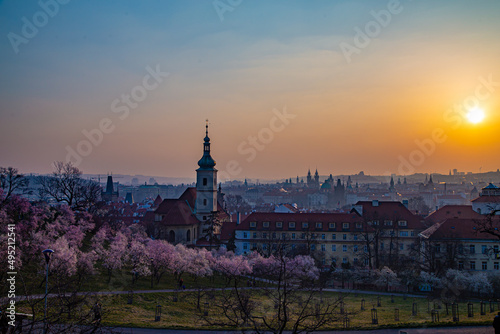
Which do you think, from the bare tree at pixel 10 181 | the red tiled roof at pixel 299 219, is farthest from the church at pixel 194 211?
the bare tree at pixel 10 181

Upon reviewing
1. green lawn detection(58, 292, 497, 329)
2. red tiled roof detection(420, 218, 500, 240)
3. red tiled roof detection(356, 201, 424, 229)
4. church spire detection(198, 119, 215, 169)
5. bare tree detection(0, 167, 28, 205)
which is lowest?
green lawn detection(58, 292, 497, 329)

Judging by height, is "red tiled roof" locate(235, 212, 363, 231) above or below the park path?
above

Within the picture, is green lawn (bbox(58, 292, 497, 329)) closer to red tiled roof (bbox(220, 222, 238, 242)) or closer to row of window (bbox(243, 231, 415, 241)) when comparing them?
row of window (bbox(243, 231, 415, 241))

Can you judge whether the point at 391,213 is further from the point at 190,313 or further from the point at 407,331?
the point at 407,331

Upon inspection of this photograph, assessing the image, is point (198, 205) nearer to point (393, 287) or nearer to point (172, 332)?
point (393, 287)

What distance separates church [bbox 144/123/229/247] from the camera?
73.1m

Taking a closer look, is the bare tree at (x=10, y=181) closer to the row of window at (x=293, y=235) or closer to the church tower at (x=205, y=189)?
the church tower at (x=205, y=189)

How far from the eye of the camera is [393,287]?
50.8m

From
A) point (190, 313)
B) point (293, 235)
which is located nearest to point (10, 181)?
point (190, 313)

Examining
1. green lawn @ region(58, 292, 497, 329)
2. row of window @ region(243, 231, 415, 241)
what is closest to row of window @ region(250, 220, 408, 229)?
row of window @ region(243, 231, 415, 241)

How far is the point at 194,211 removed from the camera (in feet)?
257

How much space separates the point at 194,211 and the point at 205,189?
13.7 ft

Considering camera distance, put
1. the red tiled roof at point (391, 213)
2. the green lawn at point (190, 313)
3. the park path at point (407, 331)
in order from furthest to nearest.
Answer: the red tiled roof at point (391, 213)
the green lawn at point (190, 313)
the park path at point (407, 331)

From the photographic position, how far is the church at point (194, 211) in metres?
73.1
